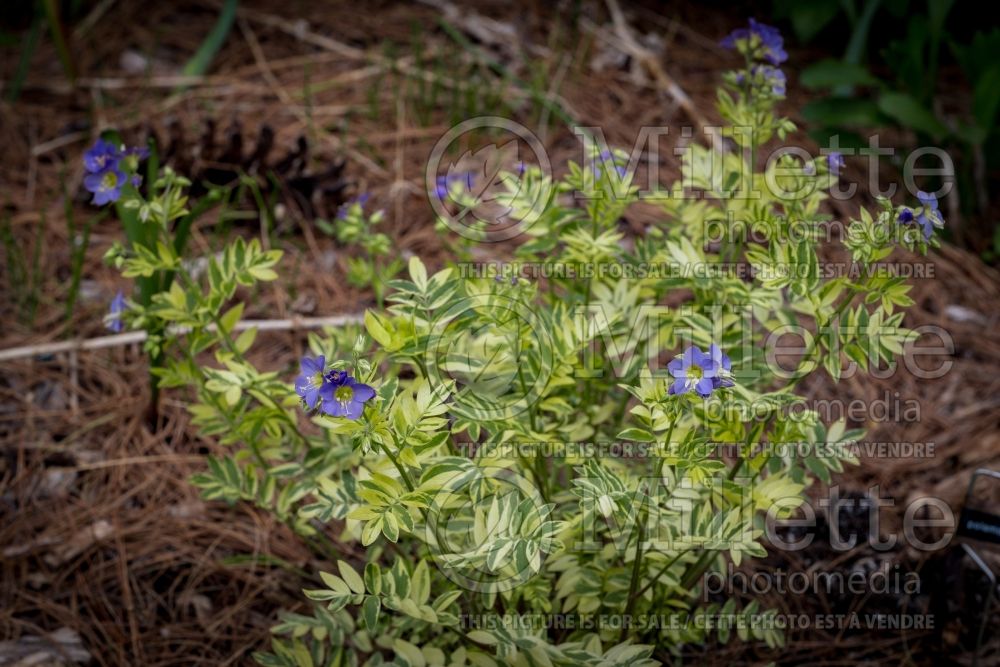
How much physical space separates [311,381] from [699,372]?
60 centimetres

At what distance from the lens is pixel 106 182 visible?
5.98 feet

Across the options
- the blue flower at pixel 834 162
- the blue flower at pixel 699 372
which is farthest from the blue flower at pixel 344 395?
the blue flower at pixel 834 162

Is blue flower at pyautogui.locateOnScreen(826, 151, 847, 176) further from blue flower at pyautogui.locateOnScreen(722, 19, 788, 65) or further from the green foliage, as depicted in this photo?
blue flower at pyautogui.locateOnScreen(722, 19, 788, 65)

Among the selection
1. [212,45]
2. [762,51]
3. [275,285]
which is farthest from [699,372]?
[212,45]

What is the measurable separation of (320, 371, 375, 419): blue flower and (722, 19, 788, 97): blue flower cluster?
41.7 inches

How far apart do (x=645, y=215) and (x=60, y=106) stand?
85.4 inches

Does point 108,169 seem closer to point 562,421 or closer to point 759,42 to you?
point 562,421

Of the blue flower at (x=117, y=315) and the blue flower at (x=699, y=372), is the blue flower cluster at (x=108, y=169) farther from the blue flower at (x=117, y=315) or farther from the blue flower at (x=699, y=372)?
the blue flower at (x=699, y=372)

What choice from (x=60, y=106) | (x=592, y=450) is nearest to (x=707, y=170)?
(x=592, y=450)

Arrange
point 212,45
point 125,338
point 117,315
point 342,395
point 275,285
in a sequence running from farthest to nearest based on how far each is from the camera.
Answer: point 212,45 < point 275,285 < point 125,338 < point 117,315 < point 342,395

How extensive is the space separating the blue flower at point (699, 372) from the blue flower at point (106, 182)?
1141mm

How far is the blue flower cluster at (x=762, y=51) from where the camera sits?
1849 mm

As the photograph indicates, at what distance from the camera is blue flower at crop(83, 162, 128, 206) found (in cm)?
181

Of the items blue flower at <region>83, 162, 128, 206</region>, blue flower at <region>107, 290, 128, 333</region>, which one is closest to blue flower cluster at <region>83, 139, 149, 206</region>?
blue flower at <region>83, 162, 128, 206</region>
